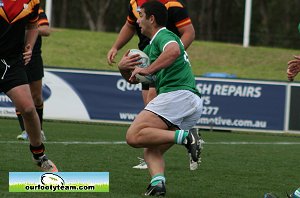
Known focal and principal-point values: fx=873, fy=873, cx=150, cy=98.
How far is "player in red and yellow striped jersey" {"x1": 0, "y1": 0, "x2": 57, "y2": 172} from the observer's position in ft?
27.7

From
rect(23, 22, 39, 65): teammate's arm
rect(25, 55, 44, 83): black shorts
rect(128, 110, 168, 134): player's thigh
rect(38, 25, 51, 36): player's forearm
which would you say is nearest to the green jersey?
rect(128, 110, 168, 134): player's thigh

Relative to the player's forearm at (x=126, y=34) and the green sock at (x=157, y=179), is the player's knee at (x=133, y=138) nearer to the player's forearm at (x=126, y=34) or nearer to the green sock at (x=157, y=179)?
the green sock at (x=157, y=179)

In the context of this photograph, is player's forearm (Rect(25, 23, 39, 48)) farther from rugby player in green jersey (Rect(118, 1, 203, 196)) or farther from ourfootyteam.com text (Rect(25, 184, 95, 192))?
ourfootyteam.com text (Rect(25, 184, 95, 192))

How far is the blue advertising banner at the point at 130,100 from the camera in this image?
58.0 feet

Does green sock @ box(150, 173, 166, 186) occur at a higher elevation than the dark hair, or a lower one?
lower

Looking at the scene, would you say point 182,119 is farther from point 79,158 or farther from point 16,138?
point 16,138

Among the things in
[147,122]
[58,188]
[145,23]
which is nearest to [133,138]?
[147,122]

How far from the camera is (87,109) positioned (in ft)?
59.1

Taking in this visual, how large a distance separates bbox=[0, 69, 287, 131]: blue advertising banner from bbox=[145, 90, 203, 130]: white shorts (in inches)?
383

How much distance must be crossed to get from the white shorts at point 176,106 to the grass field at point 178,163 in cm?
74

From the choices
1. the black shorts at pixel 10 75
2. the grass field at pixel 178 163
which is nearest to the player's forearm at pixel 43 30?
the grass field at pixel 178 163

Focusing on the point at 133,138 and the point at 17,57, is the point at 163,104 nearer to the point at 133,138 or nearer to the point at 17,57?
the point at 133,138

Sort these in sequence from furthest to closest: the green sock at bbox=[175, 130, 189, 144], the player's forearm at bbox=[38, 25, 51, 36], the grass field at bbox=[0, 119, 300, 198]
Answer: the player's forearm at bbox=[38, 25, 51, 36] → the grass field at bbox=[0, 119, 300, 198] → the green sock at bbox=[175, 130, 189, 144]

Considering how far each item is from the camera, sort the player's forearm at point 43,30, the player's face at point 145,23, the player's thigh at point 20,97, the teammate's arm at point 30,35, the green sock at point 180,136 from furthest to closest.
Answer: the player's forearm at point 43,30 < the teammate's arm at point 30,35 < the player's thigh at point 20,97 < the player's face at point 145,23 < the green sock at point 180,136
